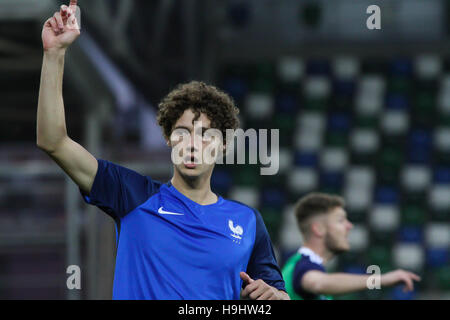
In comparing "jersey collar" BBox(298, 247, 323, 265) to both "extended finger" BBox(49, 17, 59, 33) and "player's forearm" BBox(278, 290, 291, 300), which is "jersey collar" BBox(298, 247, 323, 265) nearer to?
"player's forearm" BBox(278, 290, 291, 300)

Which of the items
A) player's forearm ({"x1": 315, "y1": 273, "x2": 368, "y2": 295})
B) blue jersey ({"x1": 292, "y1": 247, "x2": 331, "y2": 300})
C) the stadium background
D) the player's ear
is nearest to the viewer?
player's forearm ({"x1": 315, "y1": 273, "x2": 368, "y2": 295})

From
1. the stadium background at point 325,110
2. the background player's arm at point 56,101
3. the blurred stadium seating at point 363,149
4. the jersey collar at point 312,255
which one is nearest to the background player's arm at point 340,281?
the jersey collar at point 312,255

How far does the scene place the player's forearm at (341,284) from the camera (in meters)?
2.97

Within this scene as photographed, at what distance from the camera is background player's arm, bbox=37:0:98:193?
1701mm

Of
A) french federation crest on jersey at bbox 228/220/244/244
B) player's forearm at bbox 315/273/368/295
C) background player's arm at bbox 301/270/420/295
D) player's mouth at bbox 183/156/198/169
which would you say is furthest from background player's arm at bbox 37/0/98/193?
player's forearm at bbox 315/273/368/295

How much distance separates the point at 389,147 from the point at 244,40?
2.11 metres

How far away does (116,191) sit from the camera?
1.88 m

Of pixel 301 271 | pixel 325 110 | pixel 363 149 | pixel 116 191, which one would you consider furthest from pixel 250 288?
pixel 325 110

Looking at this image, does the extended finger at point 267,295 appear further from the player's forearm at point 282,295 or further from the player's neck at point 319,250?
the player's neck at point 319,250

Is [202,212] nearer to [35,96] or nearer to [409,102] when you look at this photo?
[35,96]

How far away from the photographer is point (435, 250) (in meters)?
7.88

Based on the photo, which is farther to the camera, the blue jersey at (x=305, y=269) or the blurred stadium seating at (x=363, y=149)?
the blurred stadium seating at (x=363, y=149)

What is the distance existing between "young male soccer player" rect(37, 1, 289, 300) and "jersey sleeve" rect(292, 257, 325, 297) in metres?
1.25
